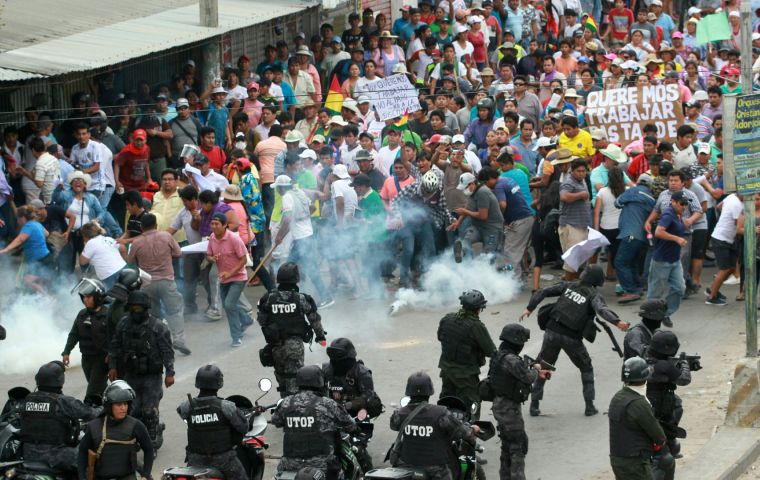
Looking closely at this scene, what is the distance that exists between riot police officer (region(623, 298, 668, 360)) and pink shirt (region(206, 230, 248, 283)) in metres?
4.98

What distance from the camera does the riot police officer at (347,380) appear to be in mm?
11758

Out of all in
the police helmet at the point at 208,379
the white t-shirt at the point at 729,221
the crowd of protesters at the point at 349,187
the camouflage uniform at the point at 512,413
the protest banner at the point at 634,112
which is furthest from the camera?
the protest banner at the point at 634,112

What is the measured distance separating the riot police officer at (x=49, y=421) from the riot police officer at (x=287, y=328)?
89.0 inches

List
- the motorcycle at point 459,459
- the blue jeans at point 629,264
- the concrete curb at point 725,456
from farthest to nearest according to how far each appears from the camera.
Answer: the blue jeans at point 629,264 < the concrete curb at point 725,456 < the motorcycle at point 459,459

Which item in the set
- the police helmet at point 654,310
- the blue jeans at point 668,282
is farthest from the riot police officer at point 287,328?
the blue jeans at point 668,282

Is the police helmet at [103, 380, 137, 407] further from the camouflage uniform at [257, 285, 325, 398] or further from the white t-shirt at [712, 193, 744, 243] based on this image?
the white t-shirt at [712, 193, 744, 243]

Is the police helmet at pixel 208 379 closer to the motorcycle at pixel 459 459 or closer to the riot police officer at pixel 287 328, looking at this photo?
the motorcycle at pixel 459 459

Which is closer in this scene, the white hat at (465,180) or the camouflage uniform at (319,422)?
the camouflage uniform at (319,422)

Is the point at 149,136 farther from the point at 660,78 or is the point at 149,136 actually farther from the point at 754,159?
the point at 754,159

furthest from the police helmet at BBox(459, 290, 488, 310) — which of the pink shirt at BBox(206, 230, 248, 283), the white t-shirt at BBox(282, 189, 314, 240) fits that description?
the white t-shirt at BBox(282, 189, 314, 240)

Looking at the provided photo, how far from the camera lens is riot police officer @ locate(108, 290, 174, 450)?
12281mm

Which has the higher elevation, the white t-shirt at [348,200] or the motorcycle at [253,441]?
the white t-shirt at [348,200]

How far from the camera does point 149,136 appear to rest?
1945 centimetres

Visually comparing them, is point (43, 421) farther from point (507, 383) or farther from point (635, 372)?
point (635, 372)
